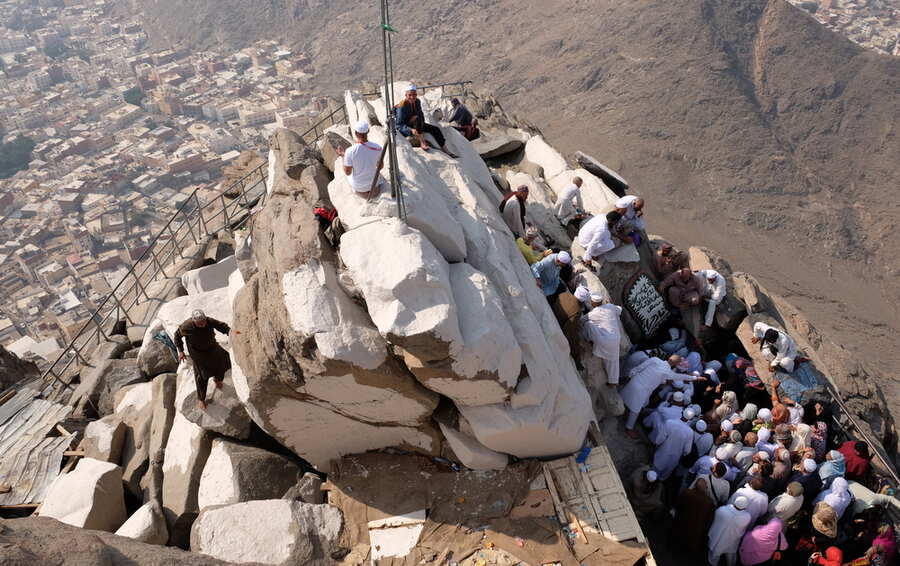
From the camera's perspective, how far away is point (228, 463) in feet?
26.8

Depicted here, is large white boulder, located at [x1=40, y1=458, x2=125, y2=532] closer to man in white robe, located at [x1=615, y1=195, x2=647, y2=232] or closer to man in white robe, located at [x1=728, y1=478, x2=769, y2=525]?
man in white robe, located at [x1=728, y1=478, x2=769, y2=525]

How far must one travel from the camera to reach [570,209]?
12469 millimetres

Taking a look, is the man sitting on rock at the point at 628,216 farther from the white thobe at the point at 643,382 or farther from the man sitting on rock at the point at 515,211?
the white thobe at the point at 643,382

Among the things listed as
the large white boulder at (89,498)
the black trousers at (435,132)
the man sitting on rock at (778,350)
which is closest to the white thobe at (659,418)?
the man sitting on rock at (778,350)

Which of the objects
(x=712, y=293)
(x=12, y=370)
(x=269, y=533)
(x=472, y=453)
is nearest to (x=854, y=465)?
(x=712, y=293)

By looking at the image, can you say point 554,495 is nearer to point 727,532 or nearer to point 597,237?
point 727,532

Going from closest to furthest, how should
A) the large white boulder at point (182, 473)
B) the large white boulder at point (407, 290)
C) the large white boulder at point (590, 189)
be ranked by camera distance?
the large white boulder at point (407, 290) → the large white boulder at point (182, 473) → the large white boulder at point (590, 189)

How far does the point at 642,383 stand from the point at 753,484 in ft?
6.48

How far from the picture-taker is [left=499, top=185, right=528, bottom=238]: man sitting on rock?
34.8 ft

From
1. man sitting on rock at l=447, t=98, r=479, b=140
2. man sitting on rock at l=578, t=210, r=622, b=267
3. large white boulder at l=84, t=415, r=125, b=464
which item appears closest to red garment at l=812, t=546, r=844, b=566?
man sitting on rock at l=578, t=210, r=622, b=267

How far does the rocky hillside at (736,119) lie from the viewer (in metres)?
27.2

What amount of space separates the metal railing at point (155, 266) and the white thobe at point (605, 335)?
768 centimetres

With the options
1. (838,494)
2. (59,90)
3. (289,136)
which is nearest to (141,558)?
(289,136)

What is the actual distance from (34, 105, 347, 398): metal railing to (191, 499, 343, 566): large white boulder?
5.28 metres
